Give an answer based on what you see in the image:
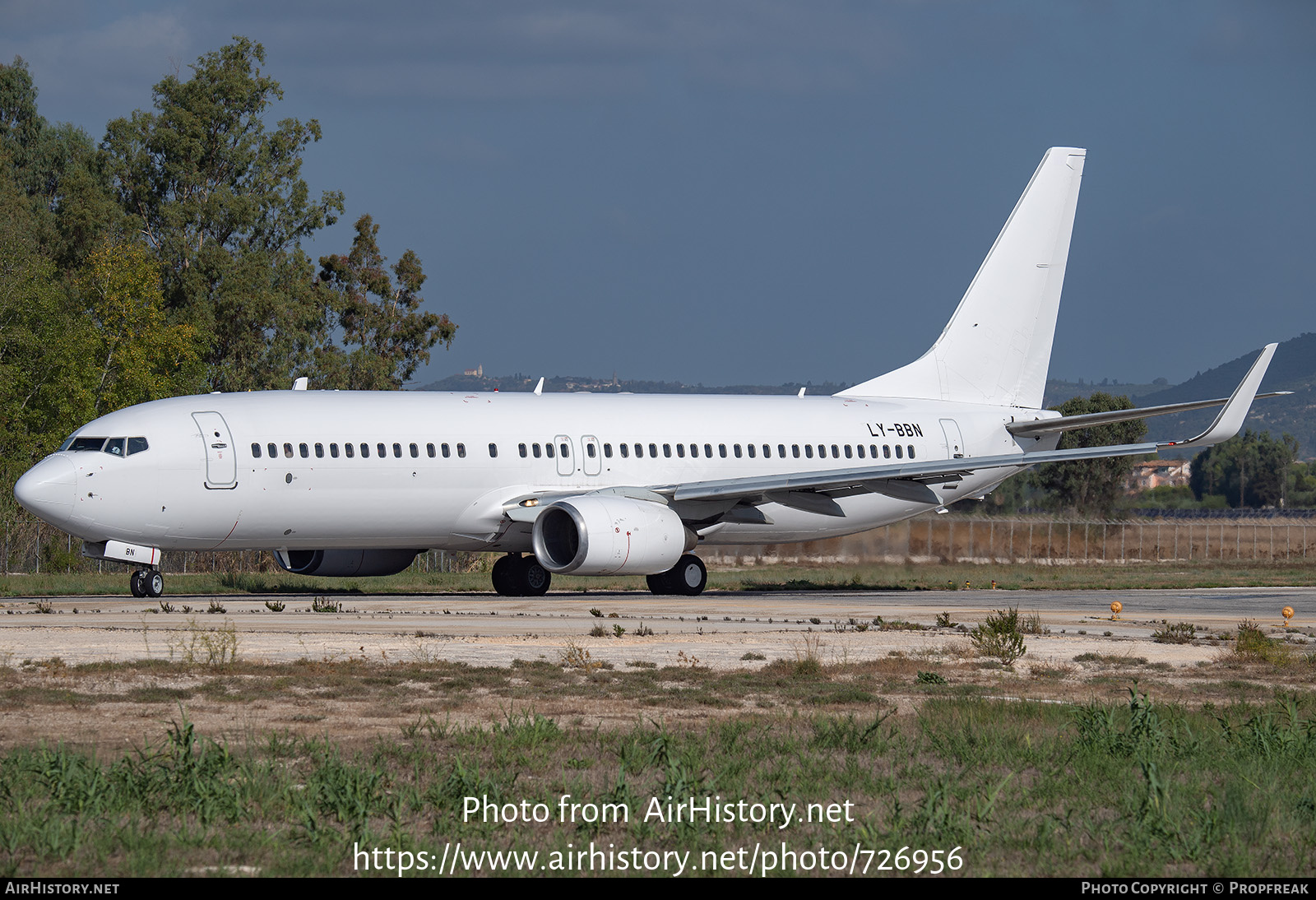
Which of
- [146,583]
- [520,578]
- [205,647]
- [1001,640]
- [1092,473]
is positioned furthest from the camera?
[1092,473]

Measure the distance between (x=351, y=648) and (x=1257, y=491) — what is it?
129035mm

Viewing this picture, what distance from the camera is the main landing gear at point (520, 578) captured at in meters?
30.5

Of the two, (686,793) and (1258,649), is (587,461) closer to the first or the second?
(1258,649)

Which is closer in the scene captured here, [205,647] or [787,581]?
[205,647]

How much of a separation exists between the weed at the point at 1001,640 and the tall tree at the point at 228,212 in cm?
4509

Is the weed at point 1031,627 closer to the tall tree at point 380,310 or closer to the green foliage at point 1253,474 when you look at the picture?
the tall tree at point 380,310

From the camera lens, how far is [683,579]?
100 ft

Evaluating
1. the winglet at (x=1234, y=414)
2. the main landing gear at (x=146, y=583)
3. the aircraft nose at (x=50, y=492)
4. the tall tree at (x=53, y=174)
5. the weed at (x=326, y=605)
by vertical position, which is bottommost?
the weed at (x=326, y=605)

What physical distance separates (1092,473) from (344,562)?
63.1 m

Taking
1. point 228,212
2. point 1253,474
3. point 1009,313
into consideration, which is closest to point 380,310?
point 228,212

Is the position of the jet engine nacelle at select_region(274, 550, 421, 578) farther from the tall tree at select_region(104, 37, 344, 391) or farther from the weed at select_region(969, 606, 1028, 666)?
the tall tree at select_region(104, 37, 344, 391)

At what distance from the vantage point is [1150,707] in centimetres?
1159

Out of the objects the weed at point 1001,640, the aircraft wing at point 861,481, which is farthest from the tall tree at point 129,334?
the weed at point 1001,640
